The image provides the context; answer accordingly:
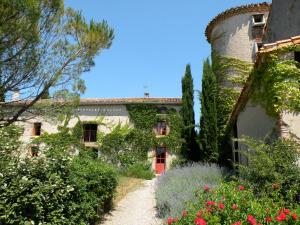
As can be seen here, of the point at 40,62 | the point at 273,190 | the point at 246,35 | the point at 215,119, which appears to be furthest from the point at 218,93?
the point at 273,190

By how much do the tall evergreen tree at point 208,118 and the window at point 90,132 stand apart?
9.32 meters

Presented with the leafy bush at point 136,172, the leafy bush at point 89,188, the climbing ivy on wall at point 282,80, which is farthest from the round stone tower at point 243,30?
the leafy bush at point 89,188

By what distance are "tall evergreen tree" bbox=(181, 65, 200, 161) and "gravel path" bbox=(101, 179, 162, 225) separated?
7.40 m

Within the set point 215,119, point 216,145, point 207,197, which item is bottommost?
point 207,197

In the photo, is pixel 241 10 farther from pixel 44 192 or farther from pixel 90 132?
pixel 44 192

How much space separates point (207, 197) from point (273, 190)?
1501mm

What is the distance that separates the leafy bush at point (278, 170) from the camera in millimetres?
7258

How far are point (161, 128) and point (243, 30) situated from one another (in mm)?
8896

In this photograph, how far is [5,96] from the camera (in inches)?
434

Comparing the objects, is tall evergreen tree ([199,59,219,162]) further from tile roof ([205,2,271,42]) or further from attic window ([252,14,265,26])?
attic window ([252,14,265,26])

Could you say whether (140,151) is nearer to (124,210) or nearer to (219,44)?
(219,44)

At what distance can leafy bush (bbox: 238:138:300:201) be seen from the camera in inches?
286

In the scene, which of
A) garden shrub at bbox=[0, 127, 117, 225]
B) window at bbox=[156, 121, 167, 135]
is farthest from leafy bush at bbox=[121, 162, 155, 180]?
garden shrub at bbox=[0, 127, 117, 225]

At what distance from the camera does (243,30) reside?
807 inches
